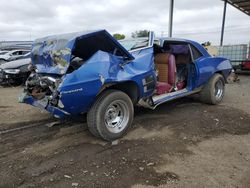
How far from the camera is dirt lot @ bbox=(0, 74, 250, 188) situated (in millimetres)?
3738

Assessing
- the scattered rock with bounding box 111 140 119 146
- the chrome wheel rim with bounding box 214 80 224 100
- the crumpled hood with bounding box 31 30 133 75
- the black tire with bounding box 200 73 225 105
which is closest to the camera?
the crumpled hood with bounding box 31 30 133 75

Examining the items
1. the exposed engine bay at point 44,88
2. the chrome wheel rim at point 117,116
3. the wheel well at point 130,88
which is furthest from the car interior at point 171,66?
the exposed engine bay at point 44,88

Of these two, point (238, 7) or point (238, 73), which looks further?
point (238, 7)

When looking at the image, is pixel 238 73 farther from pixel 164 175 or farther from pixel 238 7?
pixel 164 175

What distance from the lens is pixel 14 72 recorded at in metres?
12.2

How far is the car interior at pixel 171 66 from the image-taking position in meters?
6.66

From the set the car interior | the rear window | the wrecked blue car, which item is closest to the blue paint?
the wrecked blue car

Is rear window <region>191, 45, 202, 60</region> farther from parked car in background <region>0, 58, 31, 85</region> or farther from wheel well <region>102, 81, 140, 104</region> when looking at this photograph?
parked car in background <region>0, 58, 31, 85</region>

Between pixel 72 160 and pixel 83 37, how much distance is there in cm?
195

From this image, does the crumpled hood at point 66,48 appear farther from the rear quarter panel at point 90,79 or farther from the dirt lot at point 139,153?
the dirt lot at point 139,153

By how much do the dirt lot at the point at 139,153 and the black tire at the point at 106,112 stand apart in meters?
0.18

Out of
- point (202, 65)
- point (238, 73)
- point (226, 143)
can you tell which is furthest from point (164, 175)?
point (238, 73)

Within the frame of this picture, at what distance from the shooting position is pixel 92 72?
458cm

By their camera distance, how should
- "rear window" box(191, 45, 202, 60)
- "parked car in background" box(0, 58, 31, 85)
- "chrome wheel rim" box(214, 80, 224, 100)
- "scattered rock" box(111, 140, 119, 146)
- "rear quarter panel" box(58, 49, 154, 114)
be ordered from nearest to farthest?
"rear quarter panel" box(58, 49, 154, 114), "scattered rock" box(111, 140, 119, 146), "rear window" box(191, 45, 202, 60), "chrome wheel rim" box(214, 80, 224, 100), "parked car in background" box(0, 58, 31, 85)
